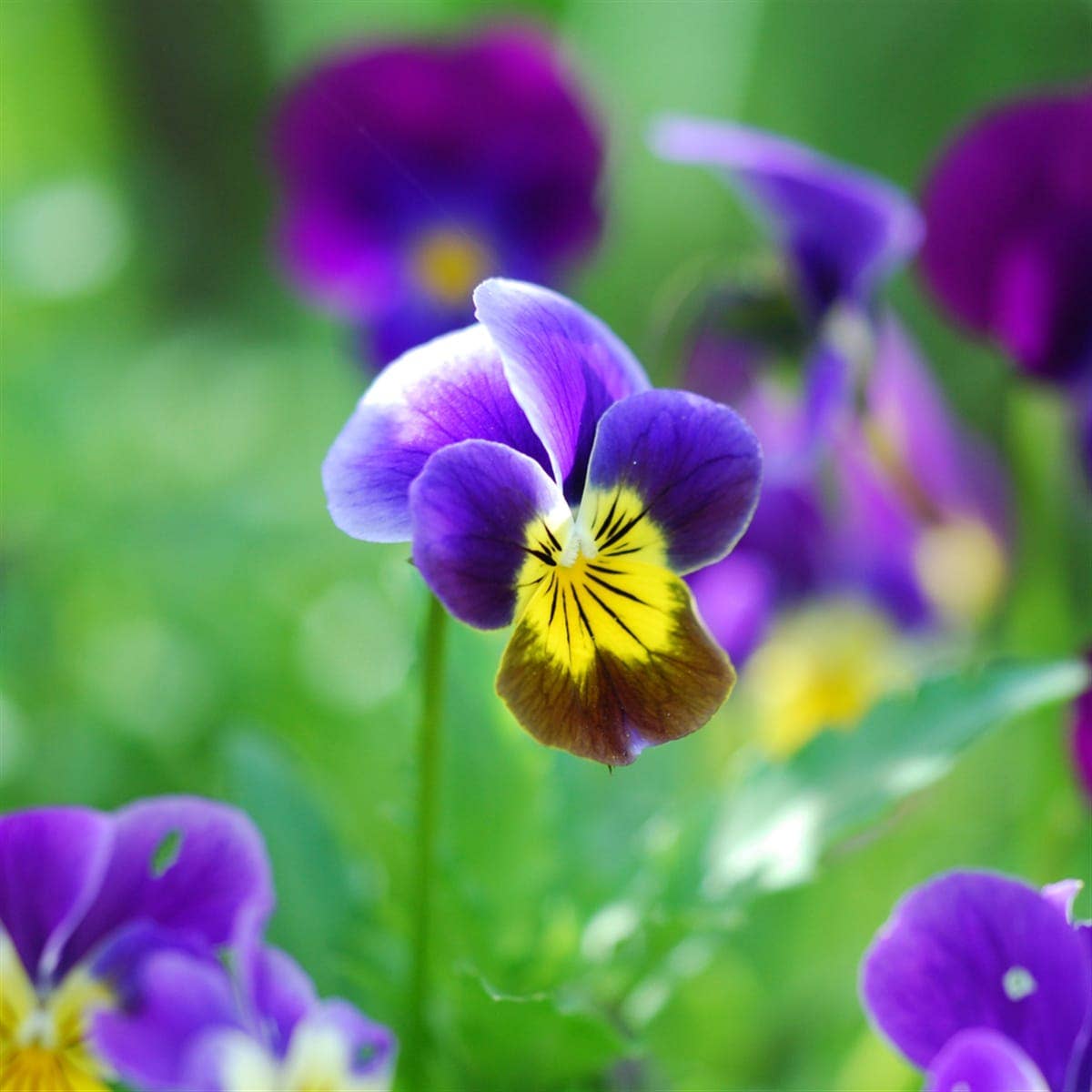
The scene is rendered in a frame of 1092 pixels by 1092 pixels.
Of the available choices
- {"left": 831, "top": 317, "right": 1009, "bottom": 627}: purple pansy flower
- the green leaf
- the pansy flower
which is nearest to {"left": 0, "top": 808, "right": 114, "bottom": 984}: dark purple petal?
the pansy flower

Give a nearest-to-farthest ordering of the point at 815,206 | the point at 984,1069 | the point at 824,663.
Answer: the point at 984,1069
the point at 815,206
the point at 824,663

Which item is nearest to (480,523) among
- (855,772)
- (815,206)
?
(855,772)

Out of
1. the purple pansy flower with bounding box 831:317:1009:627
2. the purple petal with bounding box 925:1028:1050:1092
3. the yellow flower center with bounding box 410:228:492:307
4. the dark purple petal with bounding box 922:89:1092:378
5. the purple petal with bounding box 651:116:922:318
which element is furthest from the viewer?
the yellow flower center with bounding box 410:228:492:307

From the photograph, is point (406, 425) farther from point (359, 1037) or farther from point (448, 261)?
point (448, 261)

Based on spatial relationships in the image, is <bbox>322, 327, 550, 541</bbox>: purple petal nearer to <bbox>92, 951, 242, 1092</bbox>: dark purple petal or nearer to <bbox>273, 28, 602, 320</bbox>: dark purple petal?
<bbox>92, 951, 242, 1092</bbox>: dark purple petal

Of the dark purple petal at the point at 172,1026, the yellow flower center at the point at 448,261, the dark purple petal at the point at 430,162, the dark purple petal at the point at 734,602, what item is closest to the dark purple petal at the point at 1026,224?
the dark purple petal at the point at 734,602

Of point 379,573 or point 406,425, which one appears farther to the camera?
point 379,573
